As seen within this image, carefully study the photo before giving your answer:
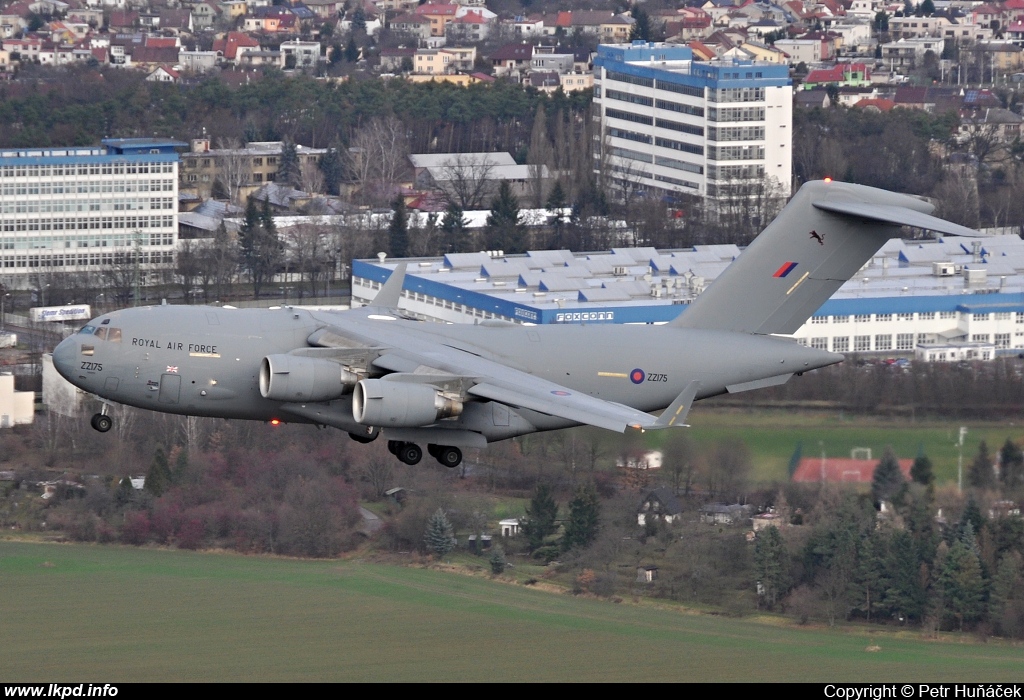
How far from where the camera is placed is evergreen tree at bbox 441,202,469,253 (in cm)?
8481

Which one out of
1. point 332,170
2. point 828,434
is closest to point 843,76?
point 332,170

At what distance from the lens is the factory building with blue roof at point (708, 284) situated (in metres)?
65.2

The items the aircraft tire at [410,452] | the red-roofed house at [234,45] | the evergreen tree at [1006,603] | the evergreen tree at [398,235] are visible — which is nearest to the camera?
the aircraft tire at [410,452]

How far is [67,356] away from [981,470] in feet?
65.0

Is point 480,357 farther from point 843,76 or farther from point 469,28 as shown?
point 469,28

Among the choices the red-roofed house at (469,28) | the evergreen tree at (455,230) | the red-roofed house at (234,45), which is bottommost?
the evergreen tree at (455,230)

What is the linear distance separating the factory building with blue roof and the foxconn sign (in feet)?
30.1

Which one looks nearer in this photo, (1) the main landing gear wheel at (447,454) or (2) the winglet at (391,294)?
(1) the main landing gear wheel at (447,454)

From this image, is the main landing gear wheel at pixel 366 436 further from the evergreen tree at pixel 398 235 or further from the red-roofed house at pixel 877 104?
the red-roofed house at pixel 877 104

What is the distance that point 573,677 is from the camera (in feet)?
144

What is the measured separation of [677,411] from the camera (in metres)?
28.4

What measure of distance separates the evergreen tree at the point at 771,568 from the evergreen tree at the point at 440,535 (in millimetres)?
7643

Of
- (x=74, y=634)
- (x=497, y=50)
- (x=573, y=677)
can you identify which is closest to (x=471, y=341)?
(x=573, y=677)

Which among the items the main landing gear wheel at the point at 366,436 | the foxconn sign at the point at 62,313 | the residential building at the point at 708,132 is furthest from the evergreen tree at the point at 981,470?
the residential building at the point at 708,132
